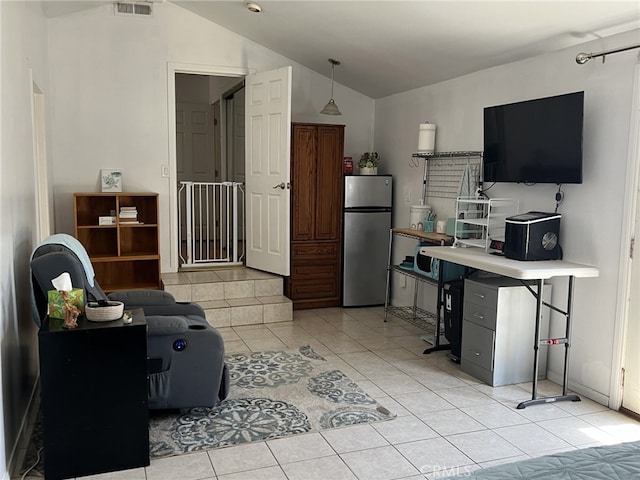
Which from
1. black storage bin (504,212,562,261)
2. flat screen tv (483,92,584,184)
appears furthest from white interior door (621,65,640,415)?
black storage bin (504,212,562,261)

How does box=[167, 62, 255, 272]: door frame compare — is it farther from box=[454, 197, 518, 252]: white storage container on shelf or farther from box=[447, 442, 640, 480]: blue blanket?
box=[447, 442, 640, 480]: blue blanket

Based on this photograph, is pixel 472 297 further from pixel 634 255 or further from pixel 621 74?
pixel 621 74

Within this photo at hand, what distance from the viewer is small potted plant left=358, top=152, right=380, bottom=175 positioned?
5977 millimetres

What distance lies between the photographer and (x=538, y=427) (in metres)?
3.22

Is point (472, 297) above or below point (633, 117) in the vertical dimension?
below

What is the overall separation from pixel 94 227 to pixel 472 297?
337 cm

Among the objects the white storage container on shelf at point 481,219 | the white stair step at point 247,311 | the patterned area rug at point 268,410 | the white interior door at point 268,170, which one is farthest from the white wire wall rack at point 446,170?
the patterned area rug at point 268,410

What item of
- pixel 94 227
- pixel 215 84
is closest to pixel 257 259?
pixel 94 227

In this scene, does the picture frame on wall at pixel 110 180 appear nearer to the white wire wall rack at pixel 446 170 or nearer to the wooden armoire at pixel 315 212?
the wooden armoire at pixel 315 212

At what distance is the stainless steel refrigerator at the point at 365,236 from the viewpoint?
5.85 metres

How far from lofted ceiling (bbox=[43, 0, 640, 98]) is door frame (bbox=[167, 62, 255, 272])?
41cm

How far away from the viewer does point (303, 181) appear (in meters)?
5.71

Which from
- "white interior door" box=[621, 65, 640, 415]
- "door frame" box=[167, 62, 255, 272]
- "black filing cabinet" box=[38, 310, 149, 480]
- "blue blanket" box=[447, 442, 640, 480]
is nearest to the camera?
"blue blanket" box=[447, 442, 640, 480]

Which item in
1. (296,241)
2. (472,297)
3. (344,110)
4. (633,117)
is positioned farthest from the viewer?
(344,110)
